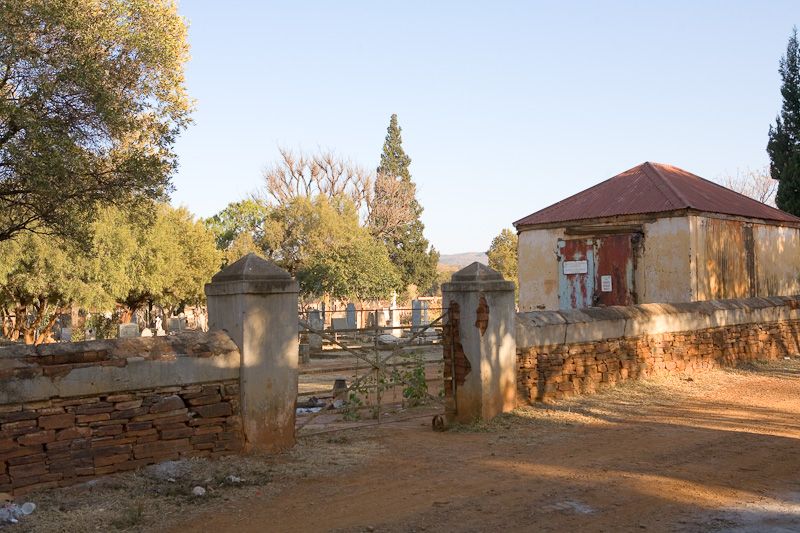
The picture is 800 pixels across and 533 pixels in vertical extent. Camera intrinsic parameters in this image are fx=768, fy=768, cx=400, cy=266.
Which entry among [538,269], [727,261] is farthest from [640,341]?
[538,269]

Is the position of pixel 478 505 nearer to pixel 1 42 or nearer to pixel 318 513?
pixel 318 513

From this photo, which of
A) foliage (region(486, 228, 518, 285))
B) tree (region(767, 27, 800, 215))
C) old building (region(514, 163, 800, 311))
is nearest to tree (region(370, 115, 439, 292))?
foliage (region(486, 228, 518, 285))

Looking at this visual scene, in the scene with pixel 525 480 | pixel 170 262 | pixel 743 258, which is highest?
pixel 170 262

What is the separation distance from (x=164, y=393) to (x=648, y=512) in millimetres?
4329

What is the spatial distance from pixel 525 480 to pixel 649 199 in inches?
539

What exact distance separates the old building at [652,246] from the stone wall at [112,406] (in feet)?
43.8

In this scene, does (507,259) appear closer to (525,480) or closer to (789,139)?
(789,139)

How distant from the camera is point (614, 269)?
62.5 feet

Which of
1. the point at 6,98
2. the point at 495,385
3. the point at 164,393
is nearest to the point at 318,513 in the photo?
the point at 164,393

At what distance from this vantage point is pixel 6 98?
1253 cm

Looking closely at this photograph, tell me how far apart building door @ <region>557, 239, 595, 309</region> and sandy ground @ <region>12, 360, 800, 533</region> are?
9.14 meters

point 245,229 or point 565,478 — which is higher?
point 245,229

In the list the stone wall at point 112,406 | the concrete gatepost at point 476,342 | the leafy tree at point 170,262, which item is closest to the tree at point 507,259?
the leafy tree at point 170,262

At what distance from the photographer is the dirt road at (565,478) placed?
5754mm
